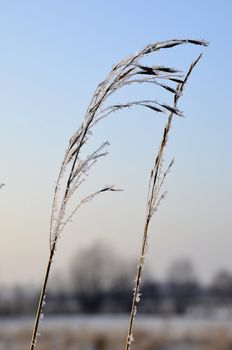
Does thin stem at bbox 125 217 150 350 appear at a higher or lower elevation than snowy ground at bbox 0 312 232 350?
lower

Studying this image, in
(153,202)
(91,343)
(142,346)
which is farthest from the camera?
(91,343)

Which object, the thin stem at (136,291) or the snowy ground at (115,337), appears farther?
the snowy ground at (115,337)

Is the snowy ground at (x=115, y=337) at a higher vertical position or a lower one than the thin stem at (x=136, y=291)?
higher

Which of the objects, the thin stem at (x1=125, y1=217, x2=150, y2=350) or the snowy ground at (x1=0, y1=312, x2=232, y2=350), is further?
the snowy ground at (x1=0, y1=312, x2=232, y2=350)

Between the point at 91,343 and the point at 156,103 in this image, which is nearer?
the point at 156,103

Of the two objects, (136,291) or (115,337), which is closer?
(136,291)

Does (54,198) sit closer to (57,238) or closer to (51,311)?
(57,238)

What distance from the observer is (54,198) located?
2.05 meters

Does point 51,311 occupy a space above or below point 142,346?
above

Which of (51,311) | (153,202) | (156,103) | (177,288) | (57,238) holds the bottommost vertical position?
(57,238)

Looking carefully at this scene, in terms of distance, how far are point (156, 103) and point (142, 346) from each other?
53.5 feet

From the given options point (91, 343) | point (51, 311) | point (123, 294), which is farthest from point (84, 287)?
point (91, 343)

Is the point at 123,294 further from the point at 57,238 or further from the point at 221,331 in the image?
the point at 57,238

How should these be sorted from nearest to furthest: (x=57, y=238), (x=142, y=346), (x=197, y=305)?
(x=57, y=238) → (x=142, y=346) → (x=197, y=305)
